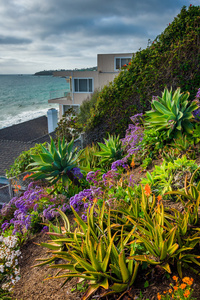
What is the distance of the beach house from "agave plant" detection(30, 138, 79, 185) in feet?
61.9

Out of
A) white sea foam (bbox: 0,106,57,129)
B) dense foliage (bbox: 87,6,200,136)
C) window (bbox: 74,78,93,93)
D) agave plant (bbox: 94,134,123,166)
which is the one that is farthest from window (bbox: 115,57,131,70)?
white sea foam (bbox: 0,106,57,129)

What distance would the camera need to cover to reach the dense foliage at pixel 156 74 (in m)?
8.23

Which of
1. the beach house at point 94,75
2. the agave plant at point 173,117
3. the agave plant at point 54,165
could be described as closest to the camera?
the agave plant at point 54,165

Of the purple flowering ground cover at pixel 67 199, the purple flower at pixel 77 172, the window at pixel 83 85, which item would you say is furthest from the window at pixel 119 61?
the purple flower at pixel 77 172

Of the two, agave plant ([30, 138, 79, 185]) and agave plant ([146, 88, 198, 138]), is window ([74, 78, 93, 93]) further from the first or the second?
agave plant ([30, 138, 79, 185])

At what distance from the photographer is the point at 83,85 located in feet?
81.0

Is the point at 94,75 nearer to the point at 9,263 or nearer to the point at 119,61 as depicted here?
the point at 119,61

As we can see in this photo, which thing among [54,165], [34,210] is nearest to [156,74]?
[54,165]

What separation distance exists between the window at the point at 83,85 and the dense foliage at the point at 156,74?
1555 centimetres

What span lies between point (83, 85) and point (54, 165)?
826 inches

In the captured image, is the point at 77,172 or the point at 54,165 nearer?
the point at 54,165

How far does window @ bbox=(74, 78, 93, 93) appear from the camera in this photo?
24.4m

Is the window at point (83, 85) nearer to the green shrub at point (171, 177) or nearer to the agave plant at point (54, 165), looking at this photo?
the agave plant at point (54, 165)

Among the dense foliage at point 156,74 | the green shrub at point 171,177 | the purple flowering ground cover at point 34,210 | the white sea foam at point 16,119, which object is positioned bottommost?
the white sea foam at point 16,119
